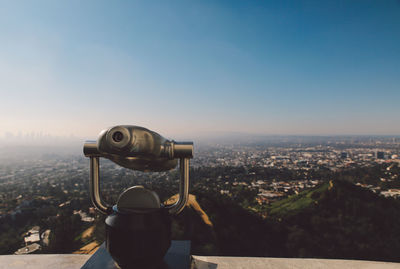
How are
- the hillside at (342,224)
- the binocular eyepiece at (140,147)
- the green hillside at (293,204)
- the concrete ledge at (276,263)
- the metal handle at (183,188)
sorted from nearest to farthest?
the binocular eyepiece at (140,147), the metal handle at (183,188), the concrete ledge at (276,263), the hillside at (342,224), the green hillside at (293,204)

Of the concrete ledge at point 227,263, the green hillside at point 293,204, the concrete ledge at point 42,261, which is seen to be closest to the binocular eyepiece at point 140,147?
the concrete ledge at point 227,263

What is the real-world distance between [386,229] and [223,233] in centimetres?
219

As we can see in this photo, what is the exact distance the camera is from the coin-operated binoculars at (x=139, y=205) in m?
0.74

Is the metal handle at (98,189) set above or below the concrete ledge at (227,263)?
above

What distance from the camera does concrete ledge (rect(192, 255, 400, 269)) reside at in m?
1.41

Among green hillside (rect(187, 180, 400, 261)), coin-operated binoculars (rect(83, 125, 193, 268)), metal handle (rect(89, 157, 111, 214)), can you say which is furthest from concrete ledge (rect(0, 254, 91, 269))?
green hillside (rect(187, 180, 400, 261))

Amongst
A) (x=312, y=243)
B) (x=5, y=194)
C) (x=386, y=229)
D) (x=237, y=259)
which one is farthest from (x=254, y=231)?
(x=5, y=194)

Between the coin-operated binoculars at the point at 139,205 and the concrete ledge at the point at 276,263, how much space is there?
0.64 metres

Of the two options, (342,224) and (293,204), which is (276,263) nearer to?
(342,224)

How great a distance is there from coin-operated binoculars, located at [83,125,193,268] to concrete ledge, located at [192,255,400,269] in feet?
2.10

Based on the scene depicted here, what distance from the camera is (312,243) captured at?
105 inches

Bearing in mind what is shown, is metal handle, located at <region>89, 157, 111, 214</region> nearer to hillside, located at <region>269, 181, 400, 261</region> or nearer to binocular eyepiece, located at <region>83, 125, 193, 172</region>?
binocular eyepiece, located at <region>83, 125, 193, 172</region>

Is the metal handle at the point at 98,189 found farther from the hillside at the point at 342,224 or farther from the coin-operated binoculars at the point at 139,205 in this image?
the hillside at the point at 342,224

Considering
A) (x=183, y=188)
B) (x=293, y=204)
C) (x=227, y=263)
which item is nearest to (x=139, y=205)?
(x=183, y=188)
